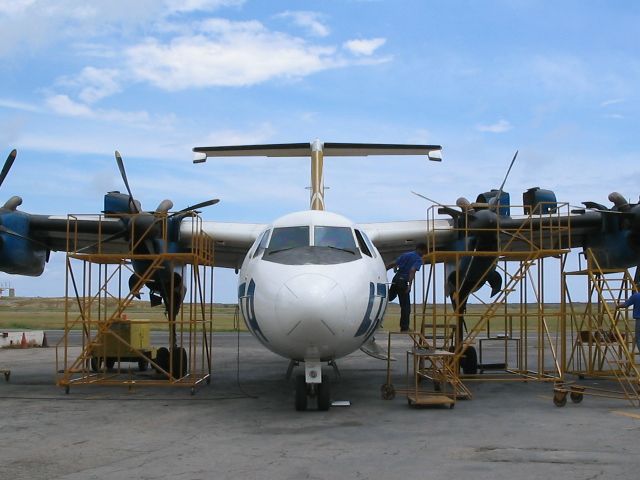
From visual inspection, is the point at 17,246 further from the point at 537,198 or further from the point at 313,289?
the point at 537,198

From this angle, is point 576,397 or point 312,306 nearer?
point 312,306

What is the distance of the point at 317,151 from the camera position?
57.7 ft

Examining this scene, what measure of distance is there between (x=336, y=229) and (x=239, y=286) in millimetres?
1894

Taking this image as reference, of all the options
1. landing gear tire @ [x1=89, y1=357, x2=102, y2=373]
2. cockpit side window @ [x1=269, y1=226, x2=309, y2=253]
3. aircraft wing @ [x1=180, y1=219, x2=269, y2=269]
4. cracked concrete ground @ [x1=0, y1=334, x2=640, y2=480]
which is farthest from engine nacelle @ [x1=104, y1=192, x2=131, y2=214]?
landing gear tire @ [x1=89, y1=357, x2=102, y2=373]

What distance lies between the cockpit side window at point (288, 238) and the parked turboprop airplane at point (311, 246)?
0.02m

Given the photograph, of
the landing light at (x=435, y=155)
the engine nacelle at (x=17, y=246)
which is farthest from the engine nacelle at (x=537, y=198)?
the engine nacelle at (x=17, y=246)

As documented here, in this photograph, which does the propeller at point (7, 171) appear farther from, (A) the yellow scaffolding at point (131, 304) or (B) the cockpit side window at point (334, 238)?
(B) the cockpit side window at point (334, 238)

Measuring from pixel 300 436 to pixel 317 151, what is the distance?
993cm

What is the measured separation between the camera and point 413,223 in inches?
636

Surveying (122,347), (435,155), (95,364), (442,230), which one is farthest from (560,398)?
(95,364)

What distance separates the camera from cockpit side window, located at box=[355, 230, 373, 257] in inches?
459

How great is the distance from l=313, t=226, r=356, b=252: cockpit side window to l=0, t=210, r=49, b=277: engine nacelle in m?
7.21

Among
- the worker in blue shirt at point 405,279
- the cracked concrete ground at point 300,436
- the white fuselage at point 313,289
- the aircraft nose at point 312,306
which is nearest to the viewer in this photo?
the cracked concrete ground at point 300,436

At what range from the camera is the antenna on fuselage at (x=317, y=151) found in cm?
1734
